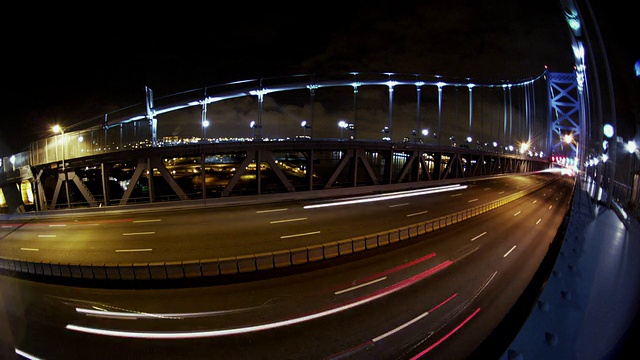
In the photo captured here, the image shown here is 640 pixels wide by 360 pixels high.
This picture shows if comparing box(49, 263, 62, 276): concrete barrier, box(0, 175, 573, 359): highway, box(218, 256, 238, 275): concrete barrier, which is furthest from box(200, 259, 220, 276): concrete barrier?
box(49, 263, 62, 276): concrete barrier

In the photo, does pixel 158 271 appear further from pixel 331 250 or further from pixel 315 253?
pixel 331 250

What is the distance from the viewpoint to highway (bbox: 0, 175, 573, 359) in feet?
21.7

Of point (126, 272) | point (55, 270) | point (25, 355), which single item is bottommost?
point (25, 355)

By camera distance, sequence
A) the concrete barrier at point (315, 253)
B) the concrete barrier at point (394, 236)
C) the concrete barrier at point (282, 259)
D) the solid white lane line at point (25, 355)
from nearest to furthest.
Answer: the solid white lane line at point (25, 355), the concrete barrier at point (282, 259), the concrete barrier at point (315, 253), the concrete barrier at point (394, 236)

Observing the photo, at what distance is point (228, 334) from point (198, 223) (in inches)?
506

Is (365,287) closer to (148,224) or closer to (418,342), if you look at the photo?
(418,342)

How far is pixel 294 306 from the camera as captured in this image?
8.32m

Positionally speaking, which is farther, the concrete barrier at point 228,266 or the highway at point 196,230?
the highway at point 196,230

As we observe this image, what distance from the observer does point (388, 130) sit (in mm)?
44875

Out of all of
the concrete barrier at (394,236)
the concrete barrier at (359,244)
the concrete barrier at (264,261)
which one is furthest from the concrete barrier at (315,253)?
the concrete barrier at (394,236)

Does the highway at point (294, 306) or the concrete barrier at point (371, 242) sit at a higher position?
the concrete barrier at point (371, 242)

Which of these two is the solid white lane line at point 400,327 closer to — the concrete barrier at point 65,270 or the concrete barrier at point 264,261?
the concrete barrier at point 264,261

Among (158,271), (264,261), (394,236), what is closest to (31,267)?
(158,271)

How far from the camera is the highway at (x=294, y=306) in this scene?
260 inches
